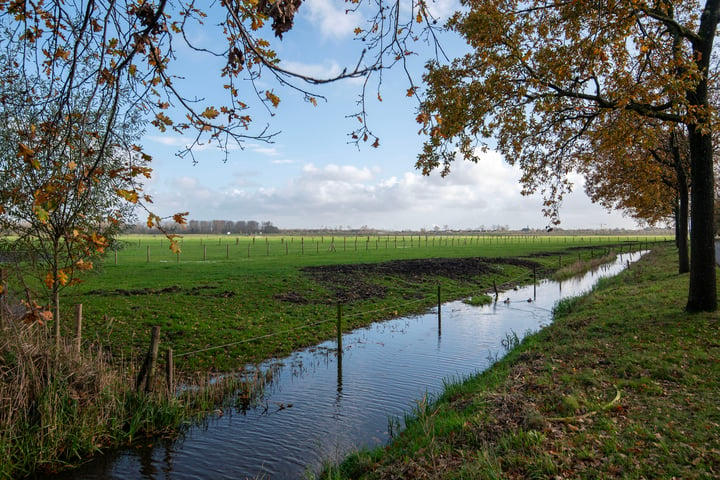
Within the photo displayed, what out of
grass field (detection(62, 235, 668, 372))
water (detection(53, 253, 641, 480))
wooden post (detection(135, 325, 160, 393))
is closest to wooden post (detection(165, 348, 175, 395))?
wooden post (detection(135, 325, 160, 393))

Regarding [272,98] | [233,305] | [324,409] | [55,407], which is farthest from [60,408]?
[233,305]

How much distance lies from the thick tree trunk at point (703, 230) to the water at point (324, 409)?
5539 mm

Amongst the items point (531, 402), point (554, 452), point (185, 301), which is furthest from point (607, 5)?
point (185, 301)

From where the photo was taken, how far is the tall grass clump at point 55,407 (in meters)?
7.04

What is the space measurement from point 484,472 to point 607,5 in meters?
10.8

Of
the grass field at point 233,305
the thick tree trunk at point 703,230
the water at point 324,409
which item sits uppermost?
the thick tree trunk at point 703,230

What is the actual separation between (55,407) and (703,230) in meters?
15.4

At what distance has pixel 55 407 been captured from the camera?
727cm

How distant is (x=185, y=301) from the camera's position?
20188 mm

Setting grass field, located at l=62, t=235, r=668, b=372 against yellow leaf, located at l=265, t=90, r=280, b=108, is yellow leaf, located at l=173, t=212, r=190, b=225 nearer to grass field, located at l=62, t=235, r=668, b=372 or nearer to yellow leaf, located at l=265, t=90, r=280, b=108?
yellow leaf, located at l=265, t=90, r=280, b=108

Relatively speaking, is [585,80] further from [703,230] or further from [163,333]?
[163,333]

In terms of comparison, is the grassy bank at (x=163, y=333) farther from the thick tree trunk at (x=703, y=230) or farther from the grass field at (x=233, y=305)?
the thick tree trunk at (x=703, y=230)

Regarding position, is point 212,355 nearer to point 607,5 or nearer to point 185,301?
point 185,301

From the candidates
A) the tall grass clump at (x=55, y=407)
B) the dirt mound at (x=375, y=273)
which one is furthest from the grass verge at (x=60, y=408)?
the dirt mound at (x=375, y=273)
